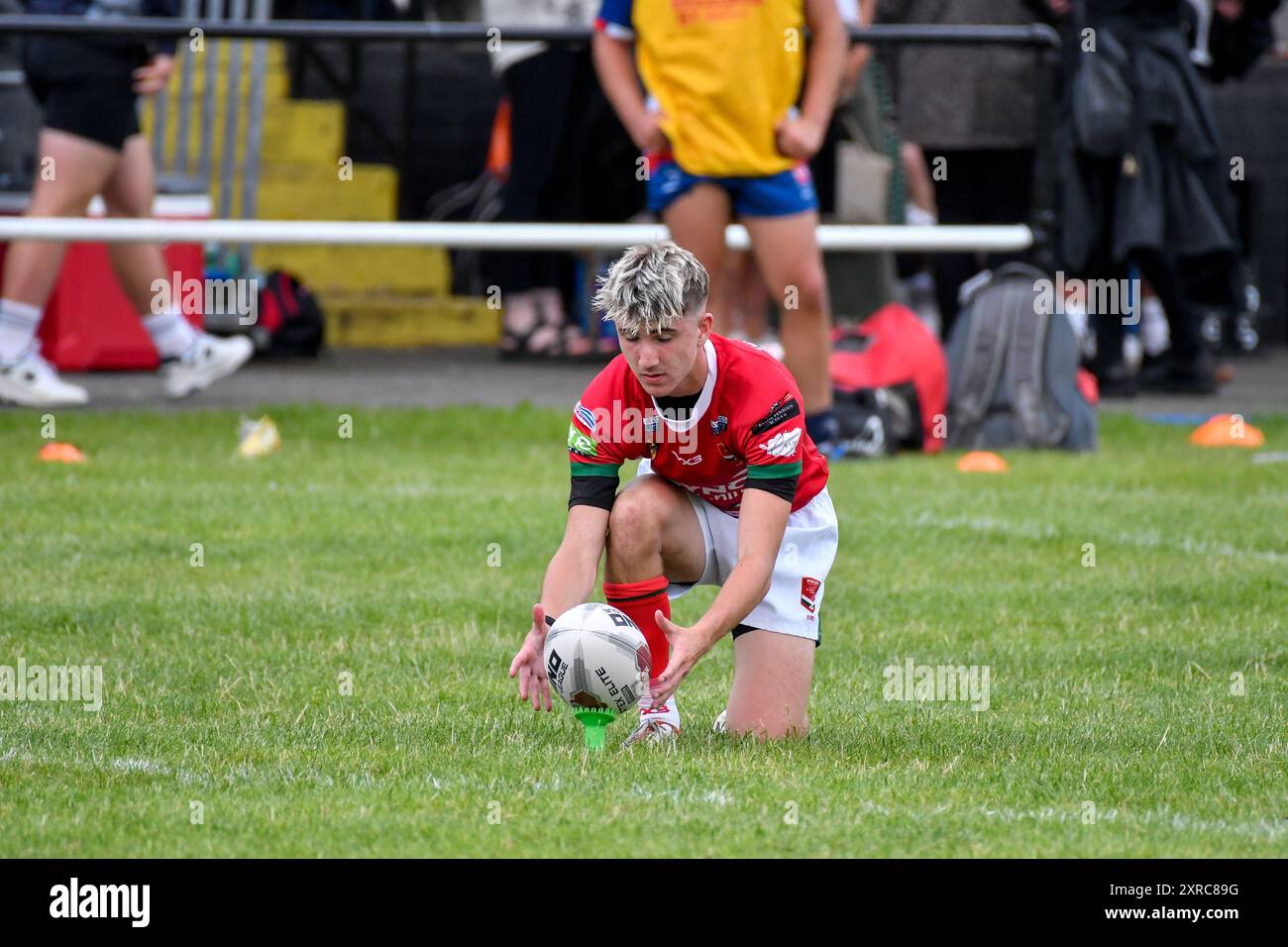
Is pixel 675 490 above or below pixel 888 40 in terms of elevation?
below

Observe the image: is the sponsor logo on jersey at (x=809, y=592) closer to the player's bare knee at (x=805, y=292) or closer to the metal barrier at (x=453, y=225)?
the player's bare knee at (x=805, y=292)

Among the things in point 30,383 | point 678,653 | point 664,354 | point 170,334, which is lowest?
point 30,383

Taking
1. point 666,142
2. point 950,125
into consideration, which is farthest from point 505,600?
point 950,125

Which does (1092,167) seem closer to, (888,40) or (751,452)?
(888,40)

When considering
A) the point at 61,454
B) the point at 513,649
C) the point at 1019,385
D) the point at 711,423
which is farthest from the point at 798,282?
the point at 711,423

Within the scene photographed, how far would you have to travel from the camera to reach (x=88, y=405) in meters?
10.8

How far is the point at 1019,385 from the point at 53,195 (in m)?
4.84

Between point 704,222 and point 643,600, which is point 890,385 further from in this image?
point 643,600

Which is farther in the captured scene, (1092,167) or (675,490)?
(1092,167)

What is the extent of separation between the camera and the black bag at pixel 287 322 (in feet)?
43.3

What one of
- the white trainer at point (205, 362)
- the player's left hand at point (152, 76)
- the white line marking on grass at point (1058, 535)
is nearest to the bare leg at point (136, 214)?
the player's left hand at point (152, 76)

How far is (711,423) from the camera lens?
4.78 m
